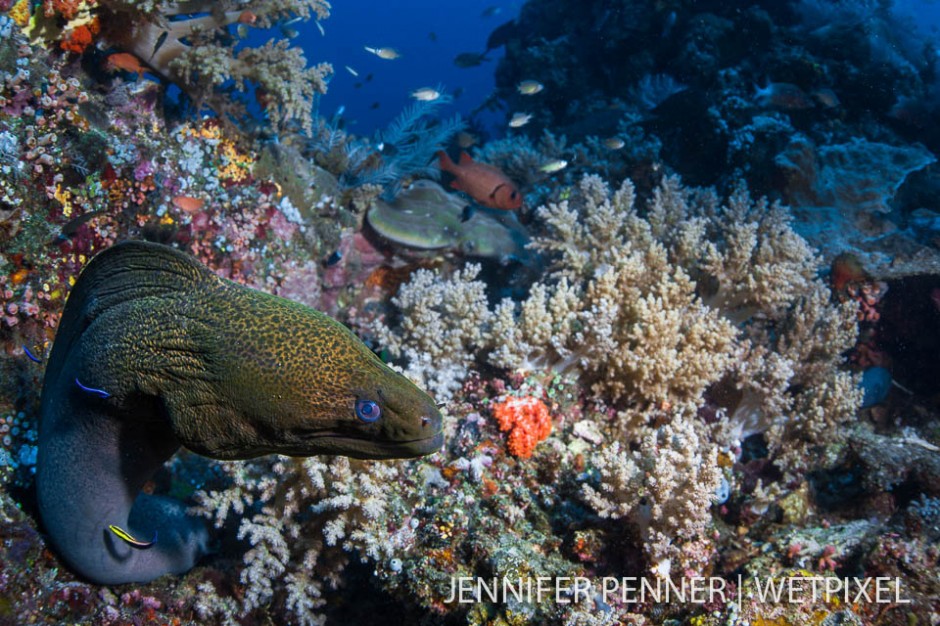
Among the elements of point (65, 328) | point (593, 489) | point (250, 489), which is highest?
point (65, 328)

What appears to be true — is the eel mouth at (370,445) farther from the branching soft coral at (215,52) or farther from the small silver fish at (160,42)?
the small silver fish at (160,42)

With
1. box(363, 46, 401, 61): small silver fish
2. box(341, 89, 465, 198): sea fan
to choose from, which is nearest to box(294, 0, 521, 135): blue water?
box(363, 46, 401, 61): small silver fish

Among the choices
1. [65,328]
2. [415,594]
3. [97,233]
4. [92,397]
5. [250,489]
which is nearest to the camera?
[92,397]

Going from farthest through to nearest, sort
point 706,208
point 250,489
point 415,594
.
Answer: point 706,208, point 250,489, point 415,594

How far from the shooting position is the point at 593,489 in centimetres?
340

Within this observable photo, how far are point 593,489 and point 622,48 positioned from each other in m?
12.6

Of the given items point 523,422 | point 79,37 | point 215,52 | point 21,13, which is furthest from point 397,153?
point 523,422

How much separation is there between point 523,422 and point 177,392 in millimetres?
2521

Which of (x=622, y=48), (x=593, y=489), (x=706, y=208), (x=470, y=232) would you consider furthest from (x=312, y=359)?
(x=622, y=48)

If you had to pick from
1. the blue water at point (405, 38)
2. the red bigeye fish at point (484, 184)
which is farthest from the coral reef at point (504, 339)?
the blue water at point (405, 38)

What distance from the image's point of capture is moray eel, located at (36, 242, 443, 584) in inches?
73.2

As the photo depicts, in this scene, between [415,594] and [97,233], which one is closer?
[415,594]

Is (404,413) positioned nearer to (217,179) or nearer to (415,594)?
(415,594)

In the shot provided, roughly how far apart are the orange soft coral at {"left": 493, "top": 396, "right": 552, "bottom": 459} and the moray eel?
6.58 feet
